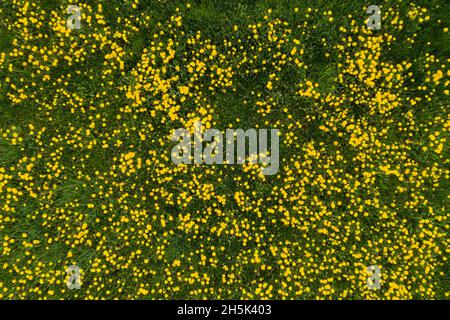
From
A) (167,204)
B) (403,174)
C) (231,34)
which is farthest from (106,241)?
(403,174)

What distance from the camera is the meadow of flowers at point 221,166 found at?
11.6 feet

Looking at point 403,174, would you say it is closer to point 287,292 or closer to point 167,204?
point 287,292

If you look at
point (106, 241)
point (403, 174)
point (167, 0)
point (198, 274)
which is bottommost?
point (198, 274)

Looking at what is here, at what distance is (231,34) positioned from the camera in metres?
3.64

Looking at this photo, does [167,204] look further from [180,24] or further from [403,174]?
[403,174]

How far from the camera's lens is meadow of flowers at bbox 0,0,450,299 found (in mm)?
3541

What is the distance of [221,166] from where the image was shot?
12.0ft

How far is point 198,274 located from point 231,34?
313 centimetres

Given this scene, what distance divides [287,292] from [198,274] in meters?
1.15
